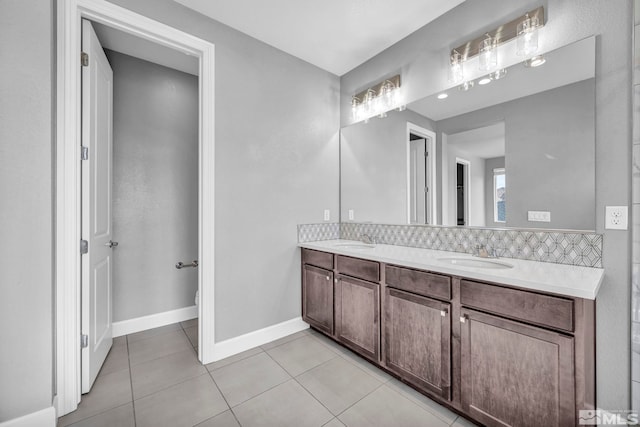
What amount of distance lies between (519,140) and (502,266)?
2.68 feet

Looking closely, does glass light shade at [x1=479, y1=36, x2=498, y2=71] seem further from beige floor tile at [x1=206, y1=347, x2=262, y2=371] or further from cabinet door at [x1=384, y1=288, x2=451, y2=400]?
beige floor tile at [x1=206, y1=347, x2=262, y2=371]

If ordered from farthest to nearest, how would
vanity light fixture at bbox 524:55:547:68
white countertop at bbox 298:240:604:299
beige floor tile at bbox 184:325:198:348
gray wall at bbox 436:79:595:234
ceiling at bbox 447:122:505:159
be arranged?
beige floor tile at bbox 184:325:198:348 → ceiling at bbox 447:122:505:159 → vanity light fixture at bbox 524:55:547:68 → gray wall at bbox 436:79:595:234 → white countertop at bbox 298:240:604:299

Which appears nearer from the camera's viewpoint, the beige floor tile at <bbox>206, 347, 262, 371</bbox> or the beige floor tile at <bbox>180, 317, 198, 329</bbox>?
the beige floor tile at <bbox>206, 347, 262, 371</bbox>

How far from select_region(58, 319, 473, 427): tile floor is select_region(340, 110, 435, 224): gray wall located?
133 cm

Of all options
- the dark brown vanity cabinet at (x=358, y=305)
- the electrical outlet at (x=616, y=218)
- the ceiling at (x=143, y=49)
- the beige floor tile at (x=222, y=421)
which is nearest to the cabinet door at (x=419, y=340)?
the dark brown vanity cabinet at (x=358, y=305)

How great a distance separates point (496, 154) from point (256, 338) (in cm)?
238

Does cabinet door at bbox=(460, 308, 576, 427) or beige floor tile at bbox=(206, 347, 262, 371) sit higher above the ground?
cabinet door at bbox=(460, 308, 576, 427)

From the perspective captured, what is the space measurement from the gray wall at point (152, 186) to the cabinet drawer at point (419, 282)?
219cm

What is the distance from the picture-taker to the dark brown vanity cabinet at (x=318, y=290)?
2.40 m

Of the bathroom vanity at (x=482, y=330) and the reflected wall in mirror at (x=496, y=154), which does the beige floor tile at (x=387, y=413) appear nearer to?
the bathroom vanity at (x=482, y=330)

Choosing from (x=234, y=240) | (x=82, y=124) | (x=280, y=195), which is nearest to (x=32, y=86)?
(x=82, y=124)

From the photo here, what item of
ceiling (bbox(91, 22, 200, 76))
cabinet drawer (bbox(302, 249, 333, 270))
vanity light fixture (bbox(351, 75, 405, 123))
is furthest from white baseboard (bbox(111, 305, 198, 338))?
vanity light fixture (bbox(351, 75, 405, 123))

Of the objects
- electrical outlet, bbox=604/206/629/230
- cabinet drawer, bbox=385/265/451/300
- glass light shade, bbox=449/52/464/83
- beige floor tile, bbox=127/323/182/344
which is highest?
glass light shade, bbox=449/52/464/83

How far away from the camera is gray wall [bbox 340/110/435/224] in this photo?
8.23 feet
